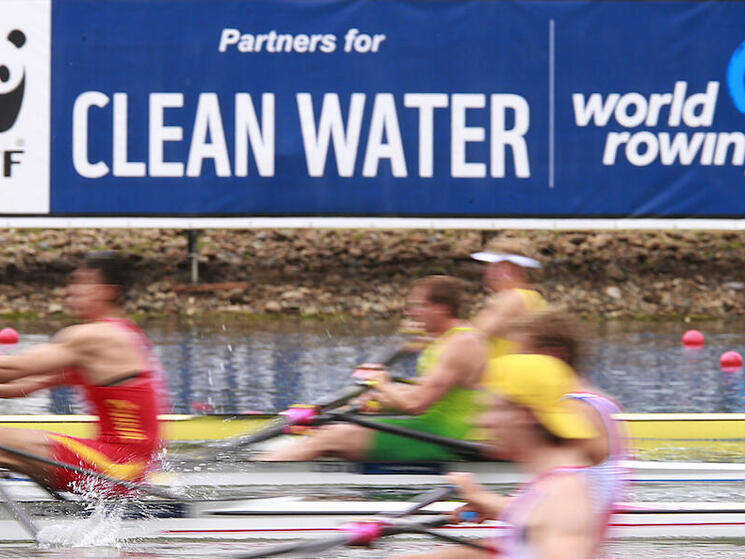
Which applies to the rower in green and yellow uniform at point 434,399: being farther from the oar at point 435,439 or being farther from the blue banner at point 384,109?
the blue banner at point 384,109

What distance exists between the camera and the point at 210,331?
15492mm

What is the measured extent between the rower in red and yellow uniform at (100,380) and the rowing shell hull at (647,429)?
1.71 metres

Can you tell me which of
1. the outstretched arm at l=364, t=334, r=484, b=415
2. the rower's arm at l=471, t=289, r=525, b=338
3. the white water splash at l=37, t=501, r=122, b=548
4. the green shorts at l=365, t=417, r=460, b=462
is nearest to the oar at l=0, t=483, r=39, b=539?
the white water splash at l=37, t=501, r=122, b=548

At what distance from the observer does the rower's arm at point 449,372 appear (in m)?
7.00

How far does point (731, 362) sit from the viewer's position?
521 inches

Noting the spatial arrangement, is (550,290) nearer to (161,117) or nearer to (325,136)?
(325,136)

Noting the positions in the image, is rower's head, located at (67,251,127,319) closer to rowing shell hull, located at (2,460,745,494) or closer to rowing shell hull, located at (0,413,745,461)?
rowing shell hull, located at (2,460,745,494)

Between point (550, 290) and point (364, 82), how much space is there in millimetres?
3667

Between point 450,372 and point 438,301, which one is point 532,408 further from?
point 438,301

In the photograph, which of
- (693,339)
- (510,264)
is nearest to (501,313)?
(510,264)

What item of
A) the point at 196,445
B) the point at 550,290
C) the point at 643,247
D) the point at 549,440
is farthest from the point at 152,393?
the point at 643,247

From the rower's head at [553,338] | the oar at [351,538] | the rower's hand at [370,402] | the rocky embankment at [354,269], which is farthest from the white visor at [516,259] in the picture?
the rocky embankment at [354,269]

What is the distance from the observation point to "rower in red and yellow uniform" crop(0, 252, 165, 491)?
19.0 feet

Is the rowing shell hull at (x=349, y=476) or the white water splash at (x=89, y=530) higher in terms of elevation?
the rowing shell hull at (x=349, y=476)
